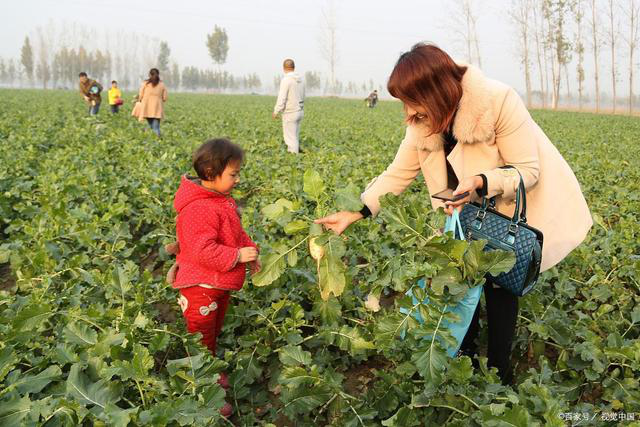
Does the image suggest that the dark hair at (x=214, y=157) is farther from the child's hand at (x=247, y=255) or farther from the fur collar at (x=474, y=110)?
the fur collar at (x=474, y=110)

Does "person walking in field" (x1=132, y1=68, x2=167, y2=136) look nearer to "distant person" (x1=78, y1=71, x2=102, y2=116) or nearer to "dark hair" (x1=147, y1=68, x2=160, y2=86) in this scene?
"dark hair" (x1=147, y1=68, x2=160, y2=86)

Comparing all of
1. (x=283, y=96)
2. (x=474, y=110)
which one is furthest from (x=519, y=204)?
→ (x=283, y=96)

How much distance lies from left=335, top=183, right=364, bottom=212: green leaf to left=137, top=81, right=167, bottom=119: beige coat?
9708 mm

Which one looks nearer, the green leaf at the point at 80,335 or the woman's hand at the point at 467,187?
the woman's hand at the point at 467,187

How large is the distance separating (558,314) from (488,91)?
1612mm

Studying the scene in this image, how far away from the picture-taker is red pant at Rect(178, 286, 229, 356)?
2.57 meters

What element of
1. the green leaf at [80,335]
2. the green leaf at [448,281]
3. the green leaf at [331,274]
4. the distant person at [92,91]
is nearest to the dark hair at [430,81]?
the green leaf at [448,281]

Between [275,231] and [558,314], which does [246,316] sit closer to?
[275,231]

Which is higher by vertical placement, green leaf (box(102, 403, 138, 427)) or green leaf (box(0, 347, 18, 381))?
green leaf (box(0, 347, 18, 381))

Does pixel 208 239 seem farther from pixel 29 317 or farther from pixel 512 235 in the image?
pixel 512 235

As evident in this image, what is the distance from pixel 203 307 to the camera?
2.58 metres

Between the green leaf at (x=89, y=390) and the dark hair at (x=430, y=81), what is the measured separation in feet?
5.40

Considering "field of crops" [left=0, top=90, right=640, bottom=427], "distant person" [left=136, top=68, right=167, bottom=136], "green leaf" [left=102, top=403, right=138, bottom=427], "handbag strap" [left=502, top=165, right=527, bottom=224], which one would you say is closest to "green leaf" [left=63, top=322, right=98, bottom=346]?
"field of crops" [left=0, top=90, right=640, bottom=427]

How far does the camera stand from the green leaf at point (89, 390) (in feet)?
6.44
